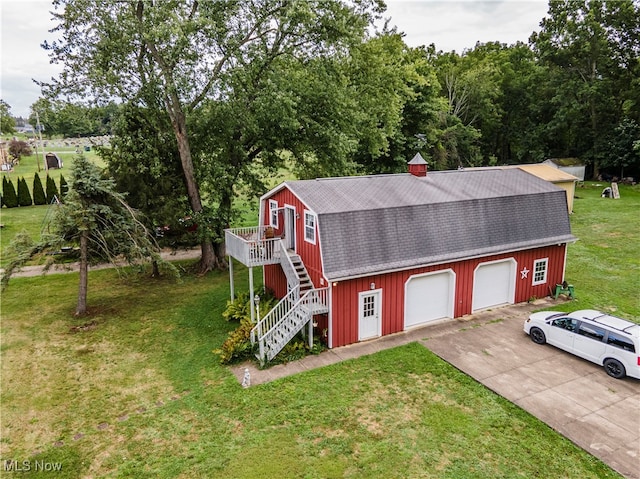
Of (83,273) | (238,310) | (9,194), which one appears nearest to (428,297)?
(238,310)

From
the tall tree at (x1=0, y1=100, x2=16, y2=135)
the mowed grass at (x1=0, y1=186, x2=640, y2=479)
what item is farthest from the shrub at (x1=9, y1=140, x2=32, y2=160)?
the mowed grass at (x1=0, y1=186, x2=640, y2=479)

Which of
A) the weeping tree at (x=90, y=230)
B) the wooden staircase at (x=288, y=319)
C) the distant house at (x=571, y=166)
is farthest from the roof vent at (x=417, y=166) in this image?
the distant house at (x=571, y=166)

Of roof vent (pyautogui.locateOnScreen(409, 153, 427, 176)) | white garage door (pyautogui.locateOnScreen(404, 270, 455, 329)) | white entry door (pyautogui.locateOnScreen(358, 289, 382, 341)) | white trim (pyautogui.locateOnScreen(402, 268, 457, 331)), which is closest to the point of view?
white entry door (pyautogui.locateOnScreen(358, 289, 382, 341))

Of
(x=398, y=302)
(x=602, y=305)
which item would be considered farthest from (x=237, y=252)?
(x=602, y=305)

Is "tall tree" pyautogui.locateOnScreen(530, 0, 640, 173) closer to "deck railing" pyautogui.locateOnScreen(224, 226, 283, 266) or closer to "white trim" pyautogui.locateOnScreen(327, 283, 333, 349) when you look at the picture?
"deck railing" pyautogui.locateOnScreen(224, 226, 283, 266)

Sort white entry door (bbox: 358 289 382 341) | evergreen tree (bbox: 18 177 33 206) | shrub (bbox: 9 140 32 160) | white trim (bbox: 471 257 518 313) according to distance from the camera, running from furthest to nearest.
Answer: shrub (bbox: 9 140 32 160) < evergreen tree (bbox: 18 177 33 206) < white trim (bbox: 471 257 518 313) < white entry door (bbox: 358 289 382 341)

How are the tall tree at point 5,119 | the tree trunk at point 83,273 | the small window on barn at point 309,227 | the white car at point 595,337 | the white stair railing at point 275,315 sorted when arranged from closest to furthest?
the white car at point 595,337 < the white stair railing at point 275,315 < the small window on barn at point 309,227 < the tree trunk at point 83,273 < the tall tree at point 5,119

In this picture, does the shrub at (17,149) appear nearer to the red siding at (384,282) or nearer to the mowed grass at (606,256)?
the red siding at (384,282)

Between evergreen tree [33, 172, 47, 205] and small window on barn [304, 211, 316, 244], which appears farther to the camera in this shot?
evergreen tree [33, 172, 47, 205]
